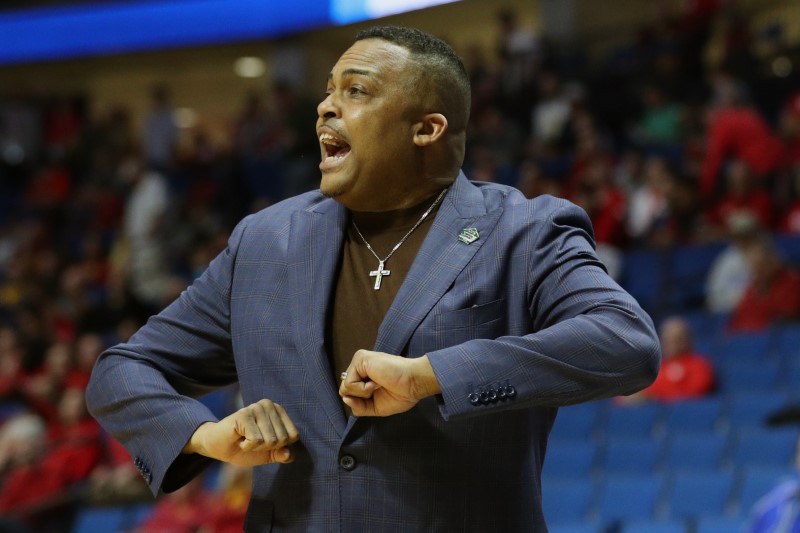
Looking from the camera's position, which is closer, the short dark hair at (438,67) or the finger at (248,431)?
the finger at (248,431)

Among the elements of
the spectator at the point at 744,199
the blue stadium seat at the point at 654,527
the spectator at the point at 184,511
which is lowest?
the spectator at the point at 184,511

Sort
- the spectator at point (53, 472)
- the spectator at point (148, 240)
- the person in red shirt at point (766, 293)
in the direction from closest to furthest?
the person in red shirt at point (766, 293) → the spectator at point (53, 472) → the spectator at point (148, 240)

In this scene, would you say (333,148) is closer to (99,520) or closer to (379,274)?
(379,274)

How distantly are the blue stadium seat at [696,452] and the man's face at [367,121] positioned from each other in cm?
429

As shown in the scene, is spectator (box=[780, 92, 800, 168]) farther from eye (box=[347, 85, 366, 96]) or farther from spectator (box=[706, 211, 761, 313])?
eye (box=[347, 85, 366, 96])

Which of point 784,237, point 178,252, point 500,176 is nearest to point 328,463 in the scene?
point 784,237

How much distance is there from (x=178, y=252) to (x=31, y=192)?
380cm

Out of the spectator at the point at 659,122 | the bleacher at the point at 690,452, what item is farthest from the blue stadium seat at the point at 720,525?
the spectator at the point at 659,122

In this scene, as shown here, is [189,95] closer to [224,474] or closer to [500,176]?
[500,176]

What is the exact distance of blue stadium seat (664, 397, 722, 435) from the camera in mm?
6129

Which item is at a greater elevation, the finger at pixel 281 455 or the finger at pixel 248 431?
the finger at pixel 248 431

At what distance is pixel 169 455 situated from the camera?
5.92 ft

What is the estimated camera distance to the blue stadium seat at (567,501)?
18.5 ft

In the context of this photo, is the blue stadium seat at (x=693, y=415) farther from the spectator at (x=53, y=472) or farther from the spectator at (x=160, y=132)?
the spectator at (x=160, y=132)
